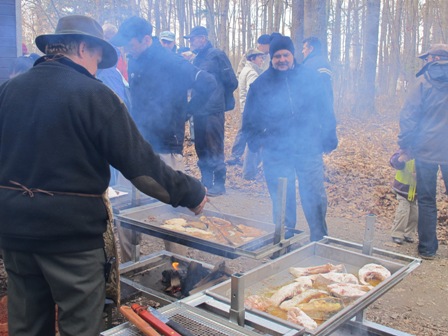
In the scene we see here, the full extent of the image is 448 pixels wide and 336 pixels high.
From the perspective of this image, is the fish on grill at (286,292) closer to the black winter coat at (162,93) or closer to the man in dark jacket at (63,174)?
the man in dark jacket at (63,174)

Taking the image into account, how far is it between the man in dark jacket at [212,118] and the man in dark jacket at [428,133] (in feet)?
9.22

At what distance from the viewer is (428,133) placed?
5137 mm

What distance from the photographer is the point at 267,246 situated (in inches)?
120

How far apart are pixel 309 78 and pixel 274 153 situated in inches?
37.4

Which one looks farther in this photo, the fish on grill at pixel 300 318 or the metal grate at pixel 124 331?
the fish on grill at pixel 300 318

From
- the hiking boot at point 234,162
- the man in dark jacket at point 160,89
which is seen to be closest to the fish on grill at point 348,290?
the man in dark jacket at point 160,89

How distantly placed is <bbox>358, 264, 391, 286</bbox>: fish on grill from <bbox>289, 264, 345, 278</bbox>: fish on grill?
148 millimetres

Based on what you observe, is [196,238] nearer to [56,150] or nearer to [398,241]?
[56,150]

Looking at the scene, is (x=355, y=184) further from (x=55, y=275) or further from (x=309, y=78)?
(x=55, y=275)

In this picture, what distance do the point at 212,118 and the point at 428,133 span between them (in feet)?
10.4

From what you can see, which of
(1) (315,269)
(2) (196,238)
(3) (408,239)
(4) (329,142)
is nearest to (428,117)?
(4) (329,142)

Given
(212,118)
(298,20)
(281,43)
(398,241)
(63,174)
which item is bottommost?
(398,241)

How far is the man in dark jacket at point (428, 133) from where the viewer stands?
5.05 m

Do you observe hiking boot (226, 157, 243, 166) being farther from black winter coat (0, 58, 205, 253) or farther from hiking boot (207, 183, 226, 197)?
black winter coat (0, 58, 205, 253)
